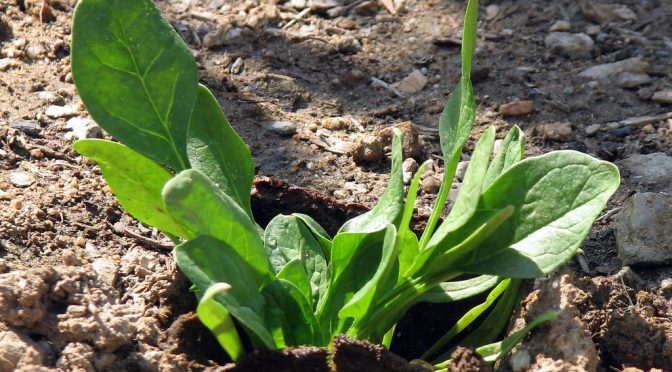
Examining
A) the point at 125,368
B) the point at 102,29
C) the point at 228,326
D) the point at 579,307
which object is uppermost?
the point at 102,29

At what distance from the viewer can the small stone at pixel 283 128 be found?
2.56 metres

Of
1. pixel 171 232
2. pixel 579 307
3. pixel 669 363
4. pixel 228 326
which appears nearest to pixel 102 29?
pixel 171 232

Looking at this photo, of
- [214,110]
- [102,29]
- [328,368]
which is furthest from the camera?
[214,110]

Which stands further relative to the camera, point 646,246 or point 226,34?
point 226,34

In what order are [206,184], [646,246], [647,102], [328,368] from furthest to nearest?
[647,102] < [646,246] < [328,368] < [206,184]

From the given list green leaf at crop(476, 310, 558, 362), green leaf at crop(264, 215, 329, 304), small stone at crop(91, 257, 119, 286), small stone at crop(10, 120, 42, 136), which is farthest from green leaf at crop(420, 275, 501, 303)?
small stone at crop(10, 120, 42, 136)

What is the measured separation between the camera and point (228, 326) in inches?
54.6

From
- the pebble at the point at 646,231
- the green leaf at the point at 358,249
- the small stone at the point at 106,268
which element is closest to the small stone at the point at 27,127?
the small stone at the point at 106,268

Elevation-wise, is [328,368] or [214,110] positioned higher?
[214,110]

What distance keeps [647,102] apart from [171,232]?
173 centimetres

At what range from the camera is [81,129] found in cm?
234

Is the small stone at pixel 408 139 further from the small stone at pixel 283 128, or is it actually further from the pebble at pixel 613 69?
the pebble at pixel 613 69

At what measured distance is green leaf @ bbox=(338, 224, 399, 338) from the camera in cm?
139

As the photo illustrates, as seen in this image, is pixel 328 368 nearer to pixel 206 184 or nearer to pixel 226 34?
pixel 206 184
